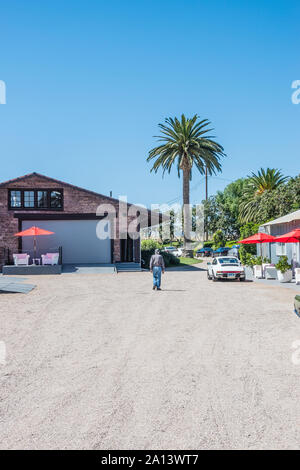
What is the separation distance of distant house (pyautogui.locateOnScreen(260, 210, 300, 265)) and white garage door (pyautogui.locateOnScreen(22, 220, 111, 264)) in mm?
11720

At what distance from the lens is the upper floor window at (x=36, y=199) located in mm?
33375

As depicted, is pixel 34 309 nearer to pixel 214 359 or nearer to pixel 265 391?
pixel 214 359

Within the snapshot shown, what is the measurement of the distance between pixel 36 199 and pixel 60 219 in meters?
2.29

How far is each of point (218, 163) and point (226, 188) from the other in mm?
48501

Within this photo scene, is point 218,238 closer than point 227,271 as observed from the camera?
No

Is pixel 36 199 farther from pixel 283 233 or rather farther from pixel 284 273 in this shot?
pixel 284 273

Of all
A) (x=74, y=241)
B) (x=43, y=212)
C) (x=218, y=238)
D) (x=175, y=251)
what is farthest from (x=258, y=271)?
(x=218, y=238)

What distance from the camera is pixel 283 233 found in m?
29.4

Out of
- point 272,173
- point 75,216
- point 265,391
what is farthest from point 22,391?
point 272,173

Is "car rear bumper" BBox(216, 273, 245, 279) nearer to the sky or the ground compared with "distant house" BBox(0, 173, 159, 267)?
nearer to the ground

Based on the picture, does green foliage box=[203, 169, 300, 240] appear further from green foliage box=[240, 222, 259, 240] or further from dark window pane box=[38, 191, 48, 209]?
dark window pane box=[38, 191, 48, 209]

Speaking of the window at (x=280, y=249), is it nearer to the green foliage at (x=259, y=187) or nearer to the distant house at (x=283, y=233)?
the distant house at (x=283, y=233)

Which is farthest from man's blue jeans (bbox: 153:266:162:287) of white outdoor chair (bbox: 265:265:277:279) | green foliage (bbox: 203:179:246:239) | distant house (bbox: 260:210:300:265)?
green foliage (bbox: 203:179:246:239)

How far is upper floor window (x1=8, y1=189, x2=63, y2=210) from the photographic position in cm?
3338
